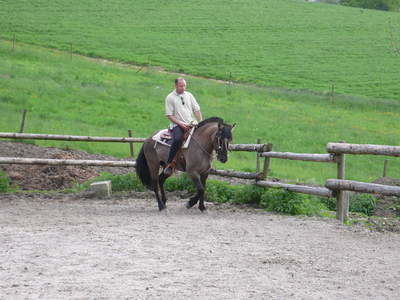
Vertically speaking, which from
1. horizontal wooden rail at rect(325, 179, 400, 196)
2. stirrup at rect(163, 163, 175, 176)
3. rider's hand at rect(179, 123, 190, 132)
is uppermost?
rider's hand at rect(179, 123, 190, 132)

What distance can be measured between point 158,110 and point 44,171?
13.8m

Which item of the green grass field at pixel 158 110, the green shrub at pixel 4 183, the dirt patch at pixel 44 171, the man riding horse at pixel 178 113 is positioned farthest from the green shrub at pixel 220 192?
the green grass field at pixel 158 110

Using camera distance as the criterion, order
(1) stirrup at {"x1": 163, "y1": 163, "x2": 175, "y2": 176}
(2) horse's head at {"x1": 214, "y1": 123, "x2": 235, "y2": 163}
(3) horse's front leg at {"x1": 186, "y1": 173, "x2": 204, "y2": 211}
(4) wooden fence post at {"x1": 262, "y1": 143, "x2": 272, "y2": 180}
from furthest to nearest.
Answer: (4) wooden fence post at {"x1": 262, "y1": 143, "x2": 272, "y2": 180}
(1) stirrup at {"x1": 163, "y1": 163, "x2": 175, "y2": 176}
(3) horse's front leg at {"x1": 186, "y1": 173, "x2": 204, "y2": 211}
(2) horse's head at {"x1": 214, "y1": 123, "x2": 235, "y2": 163}

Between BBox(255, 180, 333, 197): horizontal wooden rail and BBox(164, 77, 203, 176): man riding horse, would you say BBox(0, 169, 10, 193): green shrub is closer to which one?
BBox(164, 77, 203, 176): man riding horse

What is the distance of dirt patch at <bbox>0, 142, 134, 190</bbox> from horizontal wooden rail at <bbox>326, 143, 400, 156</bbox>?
722 centimetres

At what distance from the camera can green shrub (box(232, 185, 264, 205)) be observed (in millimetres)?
12930

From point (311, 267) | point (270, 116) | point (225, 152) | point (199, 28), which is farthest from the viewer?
point (199, 28)

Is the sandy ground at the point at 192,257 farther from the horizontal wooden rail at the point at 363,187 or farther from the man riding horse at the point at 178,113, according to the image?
the man riding horse at the point at 178,113

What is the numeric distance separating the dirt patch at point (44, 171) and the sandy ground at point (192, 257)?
398cm

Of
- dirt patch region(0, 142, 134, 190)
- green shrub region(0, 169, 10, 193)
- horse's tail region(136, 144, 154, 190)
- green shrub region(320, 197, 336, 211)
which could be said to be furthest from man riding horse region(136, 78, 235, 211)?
dirt patch region(0, 142, 134, 190)

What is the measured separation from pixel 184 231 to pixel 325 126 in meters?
22.1

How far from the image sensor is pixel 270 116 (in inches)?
1265

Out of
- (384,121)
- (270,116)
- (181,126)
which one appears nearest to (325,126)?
(270,116)

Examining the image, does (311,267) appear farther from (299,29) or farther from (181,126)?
(299,29)
